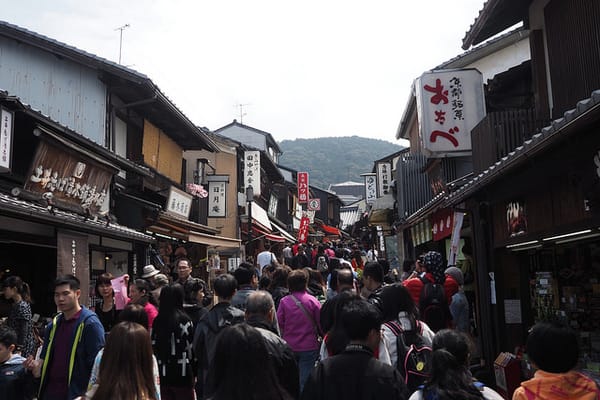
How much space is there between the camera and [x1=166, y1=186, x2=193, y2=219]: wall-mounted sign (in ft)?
59.0

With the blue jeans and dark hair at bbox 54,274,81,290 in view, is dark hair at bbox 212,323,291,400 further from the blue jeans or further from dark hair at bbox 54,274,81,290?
the blue jeans

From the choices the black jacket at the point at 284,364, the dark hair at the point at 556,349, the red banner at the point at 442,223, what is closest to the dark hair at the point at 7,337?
the black jacket at the point at 284,364

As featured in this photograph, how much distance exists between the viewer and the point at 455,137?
549 inches

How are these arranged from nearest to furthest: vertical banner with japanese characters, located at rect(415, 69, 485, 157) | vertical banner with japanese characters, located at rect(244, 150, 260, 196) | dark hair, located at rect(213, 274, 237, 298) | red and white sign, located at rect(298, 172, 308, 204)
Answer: dark hair, located at rect(213, 274, 237, 298) → vertical banner with japanese characters, located at rect(415, 69, 485, 157) → vertical banner with japanese characters, located at rect(244, 150, 260, 196) → red and white sign, located at rect(298, 172, 308, 204)

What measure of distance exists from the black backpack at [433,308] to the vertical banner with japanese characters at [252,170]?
22083mm

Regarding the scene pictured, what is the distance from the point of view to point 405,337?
5188 mm

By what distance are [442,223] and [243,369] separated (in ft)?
39.9

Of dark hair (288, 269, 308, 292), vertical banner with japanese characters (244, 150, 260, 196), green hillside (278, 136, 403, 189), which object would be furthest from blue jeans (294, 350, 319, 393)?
green hillside (278, 136, 403, 189)

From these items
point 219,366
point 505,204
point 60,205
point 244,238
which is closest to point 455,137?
point 505,204

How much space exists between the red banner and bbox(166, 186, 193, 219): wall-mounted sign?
8.35 metres

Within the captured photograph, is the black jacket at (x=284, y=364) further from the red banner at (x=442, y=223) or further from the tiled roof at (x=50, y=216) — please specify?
the red banner at (x=442, y=223)

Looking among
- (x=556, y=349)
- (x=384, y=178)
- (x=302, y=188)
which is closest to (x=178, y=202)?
(x=556, y=349)

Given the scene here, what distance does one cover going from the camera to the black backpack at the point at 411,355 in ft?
16.0

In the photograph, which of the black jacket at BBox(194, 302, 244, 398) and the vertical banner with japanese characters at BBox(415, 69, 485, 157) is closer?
the black jacket at BBox(194, 302, 244, 398)
